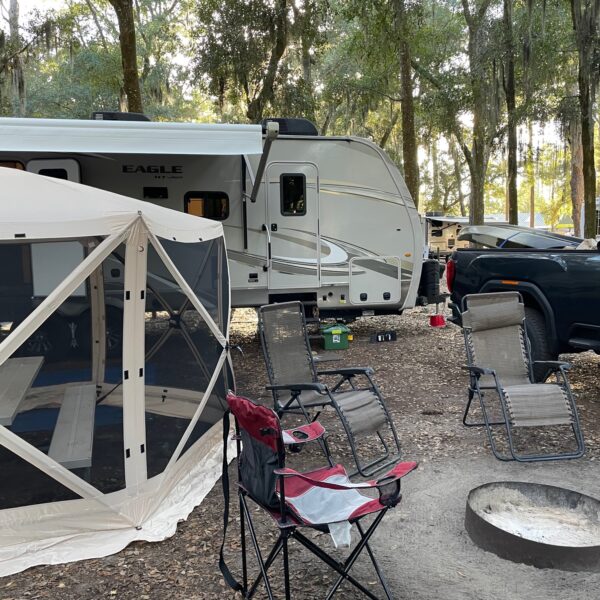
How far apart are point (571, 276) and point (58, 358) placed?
179 inches

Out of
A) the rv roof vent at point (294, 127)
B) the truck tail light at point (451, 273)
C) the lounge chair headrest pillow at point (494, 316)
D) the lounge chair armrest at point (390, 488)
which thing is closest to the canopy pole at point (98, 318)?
the lounge chair armrest at point (390, 488)

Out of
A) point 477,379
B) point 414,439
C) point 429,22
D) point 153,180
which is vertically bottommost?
point 414,439

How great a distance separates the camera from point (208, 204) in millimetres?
7980

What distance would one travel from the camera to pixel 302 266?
8.27 metres

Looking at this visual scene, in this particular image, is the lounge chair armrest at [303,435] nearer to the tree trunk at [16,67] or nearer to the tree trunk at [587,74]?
the tree trunk at [587,74]

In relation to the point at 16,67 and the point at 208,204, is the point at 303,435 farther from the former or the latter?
the point at 16,67

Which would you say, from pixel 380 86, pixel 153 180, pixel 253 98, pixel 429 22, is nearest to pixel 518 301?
pixel 153 180

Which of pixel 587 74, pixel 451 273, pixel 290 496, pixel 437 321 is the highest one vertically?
pixel 587 74

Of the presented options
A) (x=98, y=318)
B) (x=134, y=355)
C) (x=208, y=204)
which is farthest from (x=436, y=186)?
(x=134, y=355)

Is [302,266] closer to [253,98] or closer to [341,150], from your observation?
[341,150]

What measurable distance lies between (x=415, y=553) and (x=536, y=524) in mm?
729

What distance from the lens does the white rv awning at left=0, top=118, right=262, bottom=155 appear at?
6.13 meters

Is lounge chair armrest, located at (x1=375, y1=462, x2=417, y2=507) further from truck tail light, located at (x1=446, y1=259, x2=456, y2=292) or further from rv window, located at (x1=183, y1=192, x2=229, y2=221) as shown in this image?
rv window, located at (x1=183, y1=192, x2=229, y2=221)

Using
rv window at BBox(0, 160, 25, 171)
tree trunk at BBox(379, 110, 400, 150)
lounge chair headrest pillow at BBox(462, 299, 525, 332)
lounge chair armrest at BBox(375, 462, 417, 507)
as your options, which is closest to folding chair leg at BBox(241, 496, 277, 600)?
lounge chair armrest at BBox(375, 462, 417, 507)
